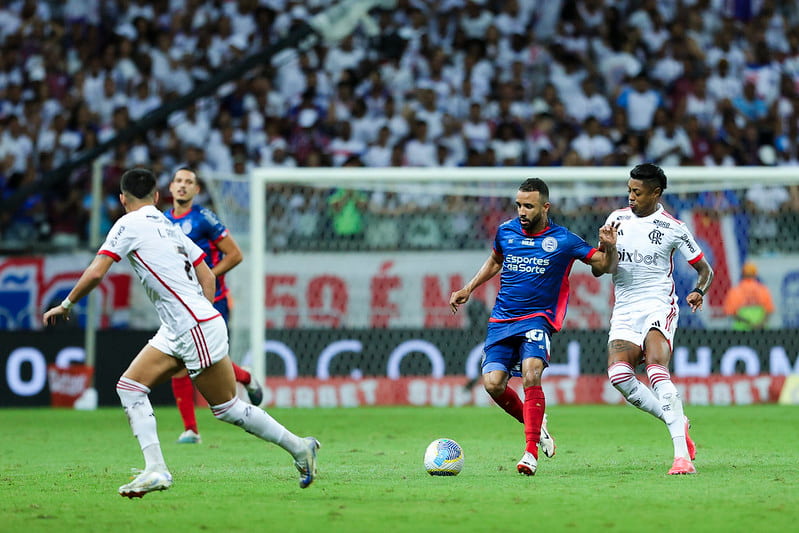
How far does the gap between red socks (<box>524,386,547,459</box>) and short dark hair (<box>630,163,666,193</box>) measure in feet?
5.60

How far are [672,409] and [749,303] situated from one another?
31.1ft

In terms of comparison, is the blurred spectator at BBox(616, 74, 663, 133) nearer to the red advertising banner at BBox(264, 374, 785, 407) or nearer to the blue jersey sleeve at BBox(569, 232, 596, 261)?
the red advertising banner at BBox(264, 374, 785, 407)

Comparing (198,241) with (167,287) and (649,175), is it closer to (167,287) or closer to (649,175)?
(167,287)

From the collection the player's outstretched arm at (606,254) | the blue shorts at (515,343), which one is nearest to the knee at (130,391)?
the blue shorts at (515,343)

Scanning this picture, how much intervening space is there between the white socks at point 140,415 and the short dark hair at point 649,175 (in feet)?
12.5

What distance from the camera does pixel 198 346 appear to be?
7488mm

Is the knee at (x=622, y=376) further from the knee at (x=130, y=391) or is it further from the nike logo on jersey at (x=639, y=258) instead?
the knee at (x=130, y=391)

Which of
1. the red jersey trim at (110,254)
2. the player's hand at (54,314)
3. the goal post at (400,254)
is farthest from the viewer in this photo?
the goal post at (400,254)

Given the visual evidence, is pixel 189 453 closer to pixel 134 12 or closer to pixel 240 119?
pixel 240 119

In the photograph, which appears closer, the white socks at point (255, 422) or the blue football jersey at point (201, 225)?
the white socks at point (255, 422)

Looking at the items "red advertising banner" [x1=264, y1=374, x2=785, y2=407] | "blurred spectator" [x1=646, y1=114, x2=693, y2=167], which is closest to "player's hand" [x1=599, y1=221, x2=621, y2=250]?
"red advertising banner" [x1=264, y1=374, x2=785, y2=407]

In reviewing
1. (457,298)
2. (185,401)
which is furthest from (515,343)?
(185,401)

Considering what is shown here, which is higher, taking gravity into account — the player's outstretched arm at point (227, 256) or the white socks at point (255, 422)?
the player's outstretched arm at point (227, 256)

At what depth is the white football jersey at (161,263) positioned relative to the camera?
296 inches
